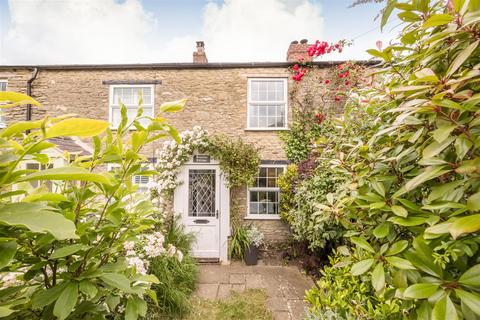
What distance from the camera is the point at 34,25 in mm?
6020

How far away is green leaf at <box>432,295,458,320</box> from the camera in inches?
23.3

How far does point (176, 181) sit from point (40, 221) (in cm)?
684

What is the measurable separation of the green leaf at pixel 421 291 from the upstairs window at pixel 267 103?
7134 millimetres

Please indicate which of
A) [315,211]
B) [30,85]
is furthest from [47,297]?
[30,85]

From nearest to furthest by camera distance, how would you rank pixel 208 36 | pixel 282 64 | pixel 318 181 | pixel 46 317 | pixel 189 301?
1. pixel 46 317
2. pixel 189 301
3. pixel 318 181
4. pixel 282 64
5. pixel 208 36

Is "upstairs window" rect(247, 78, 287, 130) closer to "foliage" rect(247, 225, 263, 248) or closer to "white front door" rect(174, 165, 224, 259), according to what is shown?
"white front door" rect(174, 165, 224, 259)

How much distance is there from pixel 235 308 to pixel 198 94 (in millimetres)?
6269

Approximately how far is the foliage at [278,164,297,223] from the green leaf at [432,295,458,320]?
6251mm

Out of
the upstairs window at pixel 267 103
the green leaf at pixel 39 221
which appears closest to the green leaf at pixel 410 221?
the green leaf at pixel 39 221

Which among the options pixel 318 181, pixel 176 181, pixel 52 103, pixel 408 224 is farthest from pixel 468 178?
pixel 52 103

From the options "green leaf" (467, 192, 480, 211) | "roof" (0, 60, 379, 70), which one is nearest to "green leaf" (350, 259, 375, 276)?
"green leaf" (467, 192, 480, 211)

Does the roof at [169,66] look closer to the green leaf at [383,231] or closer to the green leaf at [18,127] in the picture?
the green leaf at [383,231]

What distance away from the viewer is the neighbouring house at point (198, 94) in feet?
24.8

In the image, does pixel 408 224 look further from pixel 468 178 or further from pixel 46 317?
pixel 46 317
